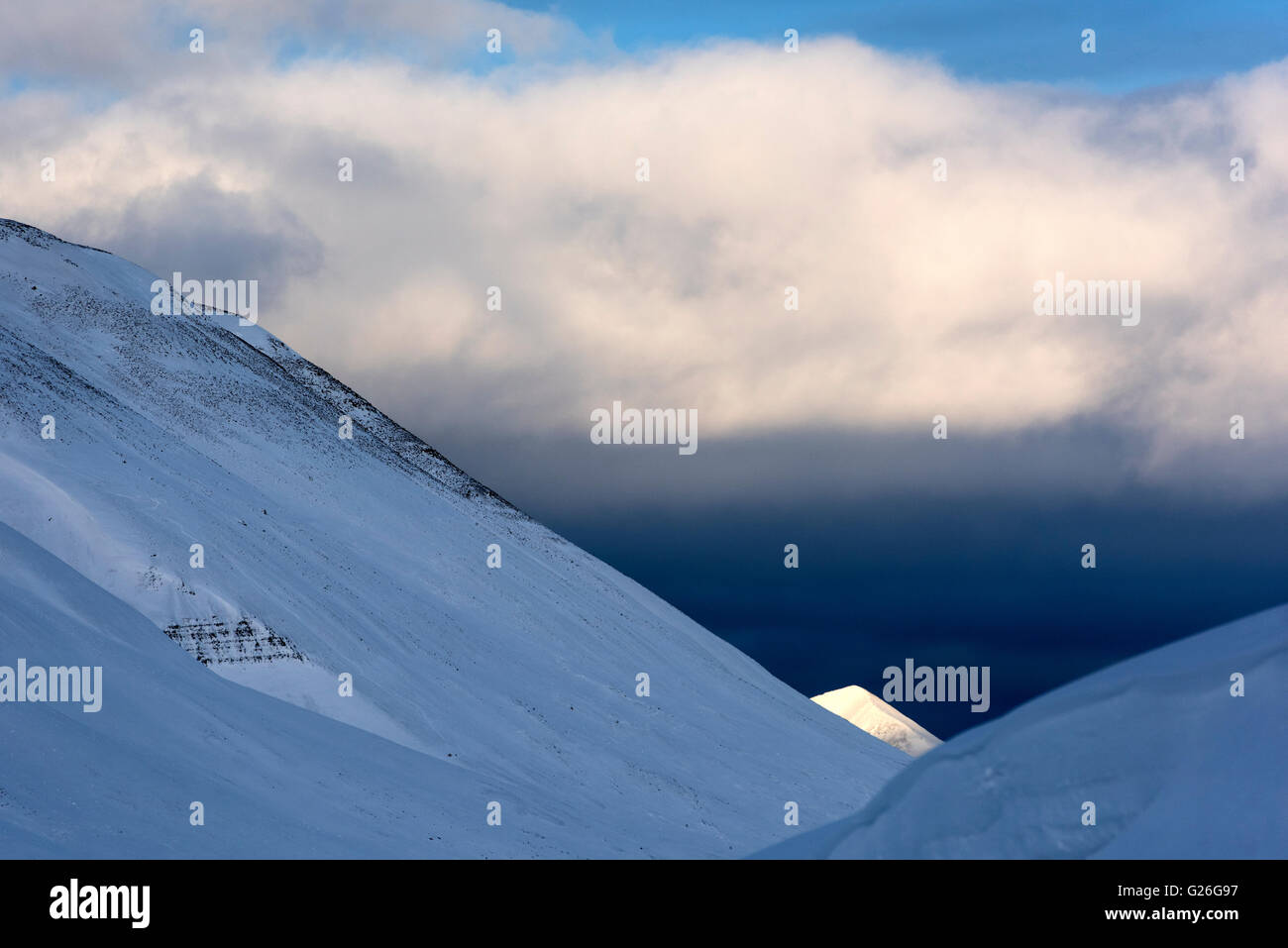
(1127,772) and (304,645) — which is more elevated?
(304,645)

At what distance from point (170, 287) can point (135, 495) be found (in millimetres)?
38634

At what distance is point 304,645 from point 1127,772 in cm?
4044

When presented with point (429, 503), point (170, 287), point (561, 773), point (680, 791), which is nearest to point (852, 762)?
point (680, 791)

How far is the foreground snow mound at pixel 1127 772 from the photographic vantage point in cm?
890

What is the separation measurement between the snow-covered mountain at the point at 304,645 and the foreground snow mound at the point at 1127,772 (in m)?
18.3

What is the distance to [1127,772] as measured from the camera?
9656mm

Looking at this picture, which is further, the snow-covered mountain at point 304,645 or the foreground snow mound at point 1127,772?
the snow-covered mountain at point 304,645

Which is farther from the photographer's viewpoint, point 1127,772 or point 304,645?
point 304,645

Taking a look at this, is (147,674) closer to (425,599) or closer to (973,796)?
(425,599)

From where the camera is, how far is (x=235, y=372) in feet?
249

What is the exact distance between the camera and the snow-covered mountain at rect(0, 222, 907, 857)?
107 feet

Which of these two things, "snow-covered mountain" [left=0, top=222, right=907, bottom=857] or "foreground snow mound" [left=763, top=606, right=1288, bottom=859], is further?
"snow-covered mountain" [left=0, top=222, right=907, bottom=857]

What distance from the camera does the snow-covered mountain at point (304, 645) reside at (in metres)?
32.5

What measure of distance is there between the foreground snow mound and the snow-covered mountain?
18284 mm
